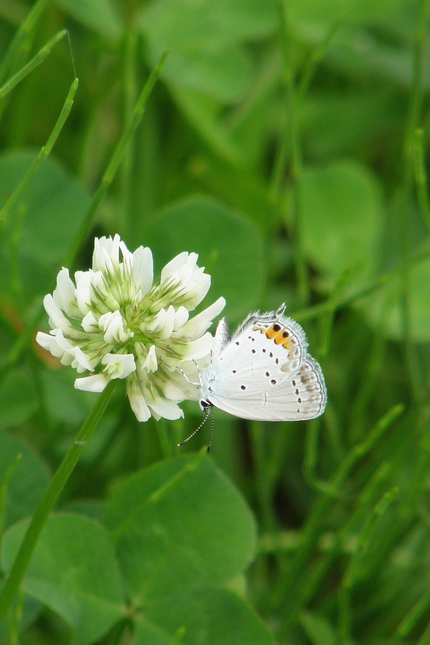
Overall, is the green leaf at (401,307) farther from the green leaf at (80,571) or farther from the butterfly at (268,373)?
the green leaf at (80,571)

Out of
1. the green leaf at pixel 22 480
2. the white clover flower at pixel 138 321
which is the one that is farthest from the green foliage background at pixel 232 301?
the white clover flower at pixel 138 321

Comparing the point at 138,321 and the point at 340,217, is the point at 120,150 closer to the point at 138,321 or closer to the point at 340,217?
the point at 138,321

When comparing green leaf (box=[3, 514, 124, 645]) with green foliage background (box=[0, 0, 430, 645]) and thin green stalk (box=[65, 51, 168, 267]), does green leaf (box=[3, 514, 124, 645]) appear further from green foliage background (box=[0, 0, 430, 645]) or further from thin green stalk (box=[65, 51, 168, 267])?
thin green stalk (box=[65, 51, 168, 267])

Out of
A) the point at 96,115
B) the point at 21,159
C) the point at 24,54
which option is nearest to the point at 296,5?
the point at 96,115

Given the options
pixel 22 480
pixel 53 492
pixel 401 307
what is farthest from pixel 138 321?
pixel 401 307

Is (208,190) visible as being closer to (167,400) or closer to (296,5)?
(296,5)

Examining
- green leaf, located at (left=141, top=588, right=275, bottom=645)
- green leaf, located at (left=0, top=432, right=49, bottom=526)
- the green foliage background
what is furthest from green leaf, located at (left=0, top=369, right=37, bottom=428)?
green leaf, located at (left=141, top=588, right=275, bottom=645)
